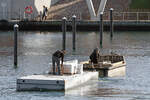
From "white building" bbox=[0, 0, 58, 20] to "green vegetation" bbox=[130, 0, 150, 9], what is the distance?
1074 centimetres

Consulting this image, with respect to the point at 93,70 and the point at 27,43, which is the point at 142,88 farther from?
the point at 27,43

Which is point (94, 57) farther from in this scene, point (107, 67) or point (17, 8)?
point (17, 8)

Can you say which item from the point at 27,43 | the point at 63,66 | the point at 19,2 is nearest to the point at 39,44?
the point at 27,43

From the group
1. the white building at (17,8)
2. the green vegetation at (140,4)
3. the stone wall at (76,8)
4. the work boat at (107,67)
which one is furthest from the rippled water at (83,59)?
the green vegetation at (140,4)

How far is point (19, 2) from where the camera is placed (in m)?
91.1

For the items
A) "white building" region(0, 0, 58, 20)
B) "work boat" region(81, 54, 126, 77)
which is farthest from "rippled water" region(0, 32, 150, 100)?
"white building" region(0, 0, 58, 20)

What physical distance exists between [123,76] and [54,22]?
135 feet

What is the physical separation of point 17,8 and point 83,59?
3641 centimetres

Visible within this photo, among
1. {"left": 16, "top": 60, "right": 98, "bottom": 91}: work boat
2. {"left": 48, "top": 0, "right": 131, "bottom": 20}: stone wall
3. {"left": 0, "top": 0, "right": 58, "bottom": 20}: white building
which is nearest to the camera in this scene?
{"left": 16, "top": 60, "right": 98, "bottom": 91}: work boat

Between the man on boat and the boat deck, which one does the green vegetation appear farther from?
the boat deck

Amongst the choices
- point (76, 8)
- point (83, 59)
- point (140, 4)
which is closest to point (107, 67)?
point (83, 59)

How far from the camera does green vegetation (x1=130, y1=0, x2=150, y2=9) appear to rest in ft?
306

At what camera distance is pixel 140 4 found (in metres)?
93.6

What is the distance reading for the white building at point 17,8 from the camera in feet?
292
